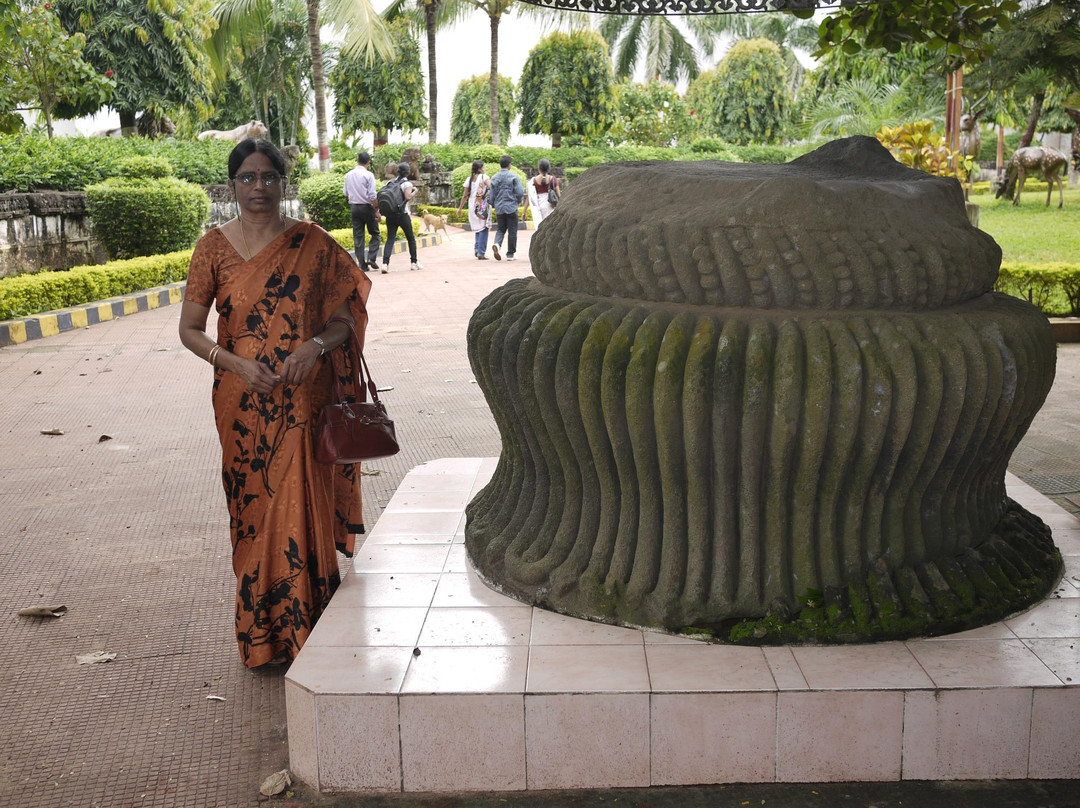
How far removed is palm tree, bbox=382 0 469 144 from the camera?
29.6 meters

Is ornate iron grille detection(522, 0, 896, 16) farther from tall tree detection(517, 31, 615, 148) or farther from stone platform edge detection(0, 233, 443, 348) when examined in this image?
tall tree detection(517, 31, 615, 148)

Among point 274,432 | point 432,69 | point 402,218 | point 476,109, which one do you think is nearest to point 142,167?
point 402,218

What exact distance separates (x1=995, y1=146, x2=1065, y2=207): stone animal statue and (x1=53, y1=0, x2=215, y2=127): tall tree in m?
17.2

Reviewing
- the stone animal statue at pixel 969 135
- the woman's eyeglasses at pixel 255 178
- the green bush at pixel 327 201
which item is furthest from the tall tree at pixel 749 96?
the woman's eyeglasses at pixel 255 178

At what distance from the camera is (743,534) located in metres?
3.08

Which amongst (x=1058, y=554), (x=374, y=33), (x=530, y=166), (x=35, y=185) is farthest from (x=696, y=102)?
(x=1058, y=554)

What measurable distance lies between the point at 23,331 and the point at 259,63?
31.1 m

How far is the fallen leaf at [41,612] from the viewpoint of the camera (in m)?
3.84

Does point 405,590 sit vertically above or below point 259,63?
below

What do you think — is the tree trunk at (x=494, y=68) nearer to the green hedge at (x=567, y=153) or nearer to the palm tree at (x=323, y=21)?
the green hedge at (x=567, y=153)

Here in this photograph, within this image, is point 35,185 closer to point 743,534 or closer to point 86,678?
point 86,678

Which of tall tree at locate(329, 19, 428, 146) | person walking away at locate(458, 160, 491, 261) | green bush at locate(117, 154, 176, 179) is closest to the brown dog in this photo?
person walking away at locate(458, 160, 491, 261)

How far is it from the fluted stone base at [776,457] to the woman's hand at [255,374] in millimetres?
659

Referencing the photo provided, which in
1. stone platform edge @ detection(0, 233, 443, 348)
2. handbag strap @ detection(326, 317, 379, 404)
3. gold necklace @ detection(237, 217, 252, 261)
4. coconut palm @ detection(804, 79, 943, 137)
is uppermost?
coconut palm @ detection(804, 79, 943, 137)
